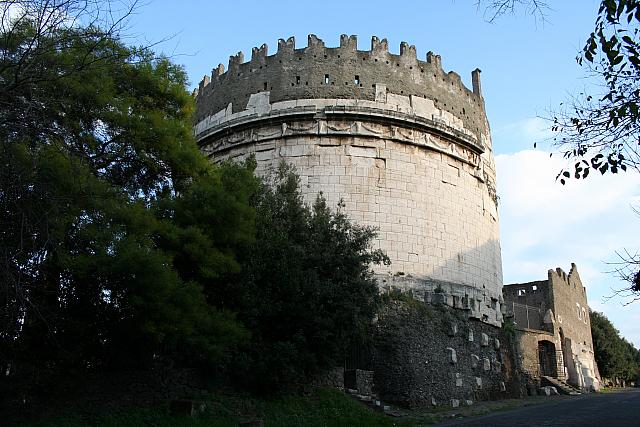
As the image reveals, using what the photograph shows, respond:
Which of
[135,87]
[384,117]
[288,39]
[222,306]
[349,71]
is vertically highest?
[288,39]

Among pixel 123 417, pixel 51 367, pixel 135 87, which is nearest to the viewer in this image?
pixel 123 417

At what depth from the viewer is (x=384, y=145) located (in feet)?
62.0

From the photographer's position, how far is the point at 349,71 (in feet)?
63.6

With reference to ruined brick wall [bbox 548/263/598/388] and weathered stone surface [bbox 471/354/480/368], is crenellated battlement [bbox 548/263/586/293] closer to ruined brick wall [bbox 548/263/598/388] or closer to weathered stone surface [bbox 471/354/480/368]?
ruined brick wall [bbox 548/263/598/388]

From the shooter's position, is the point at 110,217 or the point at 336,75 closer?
the point at 110,217

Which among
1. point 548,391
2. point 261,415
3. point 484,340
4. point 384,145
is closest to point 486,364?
point 484,340

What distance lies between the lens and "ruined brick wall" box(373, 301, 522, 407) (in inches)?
617

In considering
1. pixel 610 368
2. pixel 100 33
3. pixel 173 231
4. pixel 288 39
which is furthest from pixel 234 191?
pixel 610 368

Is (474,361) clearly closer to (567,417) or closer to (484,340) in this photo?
(484,340)

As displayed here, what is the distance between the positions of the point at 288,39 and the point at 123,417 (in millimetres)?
13243

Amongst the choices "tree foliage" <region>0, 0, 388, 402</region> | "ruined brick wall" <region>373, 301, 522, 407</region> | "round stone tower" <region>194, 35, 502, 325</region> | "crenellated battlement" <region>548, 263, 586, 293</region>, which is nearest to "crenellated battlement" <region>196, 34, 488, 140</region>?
"round stone tower" <region>194, 35, 502, 325</region>

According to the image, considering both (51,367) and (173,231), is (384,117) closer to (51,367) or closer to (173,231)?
(173,231)

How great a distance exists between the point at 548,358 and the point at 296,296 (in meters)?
18.0

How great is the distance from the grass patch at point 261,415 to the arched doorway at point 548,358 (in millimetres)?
15179
